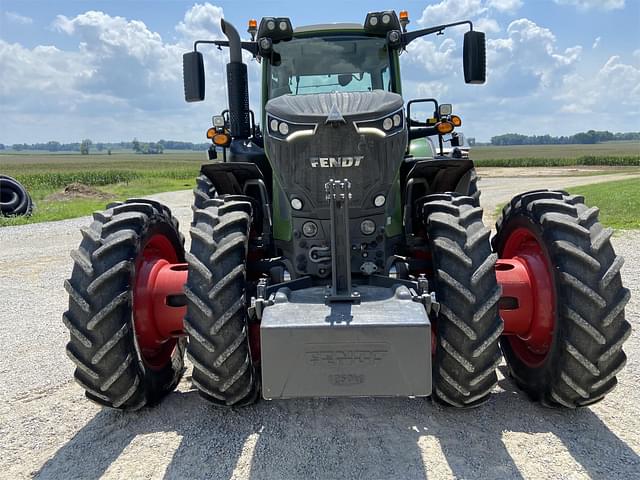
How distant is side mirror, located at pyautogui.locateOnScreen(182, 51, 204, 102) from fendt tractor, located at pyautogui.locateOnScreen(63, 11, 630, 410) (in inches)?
40.4

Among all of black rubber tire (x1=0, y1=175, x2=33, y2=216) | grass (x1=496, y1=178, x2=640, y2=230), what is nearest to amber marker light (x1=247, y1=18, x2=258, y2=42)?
grass (x1=496, y1=178, x2=640, y2=230)

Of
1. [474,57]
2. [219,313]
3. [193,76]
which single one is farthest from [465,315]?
[193,76]

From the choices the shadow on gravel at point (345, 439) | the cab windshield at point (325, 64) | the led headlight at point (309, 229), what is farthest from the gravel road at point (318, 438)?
the cab windshield at point (325, 64)

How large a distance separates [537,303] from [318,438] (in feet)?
5.49

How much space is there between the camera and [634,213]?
45.2 ft

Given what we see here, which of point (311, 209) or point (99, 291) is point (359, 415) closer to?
point (311, 209)

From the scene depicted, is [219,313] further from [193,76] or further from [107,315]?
[193,76]

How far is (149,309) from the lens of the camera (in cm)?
366

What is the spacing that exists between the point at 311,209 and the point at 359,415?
1.43 metres

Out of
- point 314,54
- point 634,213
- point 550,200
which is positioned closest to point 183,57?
point 314,54

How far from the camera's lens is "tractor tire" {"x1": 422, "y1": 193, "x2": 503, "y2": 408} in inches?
120

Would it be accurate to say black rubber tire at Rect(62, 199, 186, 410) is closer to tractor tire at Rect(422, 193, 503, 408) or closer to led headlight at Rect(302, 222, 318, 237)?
led headlight at Rect(302, 222, 318, 237)

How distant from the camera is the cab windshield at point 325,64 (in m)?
4.81

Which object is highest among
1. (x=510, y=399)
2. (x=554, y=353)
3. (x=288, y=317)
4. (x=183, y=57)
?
(x=183, y=57)
